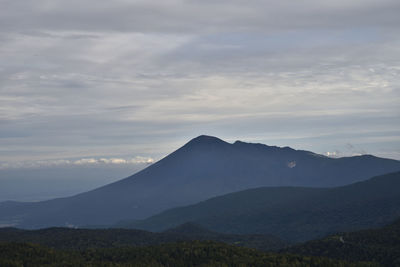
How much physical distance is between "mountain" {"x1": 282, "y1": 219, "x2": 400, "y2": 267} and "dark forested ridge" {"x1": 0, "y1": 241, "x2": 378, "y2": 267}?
11.3 meters

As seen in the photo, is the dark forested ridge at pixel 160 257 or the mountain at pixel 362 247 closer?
the dark forested ridge at pixel 160 257

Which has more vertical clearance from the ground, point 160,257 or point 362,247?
point 160,257

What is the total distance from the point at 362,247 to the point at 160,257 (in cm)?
5942

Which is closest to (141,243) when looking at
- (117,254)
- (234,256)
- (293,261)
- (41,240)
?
(41,240)

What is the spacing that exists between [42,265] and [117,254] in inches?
1002

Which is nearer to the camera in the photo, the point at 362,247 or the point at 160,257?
the point at 160,257

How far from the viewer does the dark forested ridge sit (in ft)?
396

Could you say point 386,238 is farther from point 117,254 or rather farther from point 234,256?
point 117,254

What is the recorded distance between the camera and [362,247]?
5669 inches

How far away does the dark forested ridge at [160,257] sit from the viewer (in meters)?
121

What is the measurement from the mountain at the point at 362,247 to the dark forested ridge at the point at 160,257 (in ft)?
37.2

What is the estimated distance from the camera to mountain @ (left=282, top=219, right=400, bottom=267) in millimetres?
133500

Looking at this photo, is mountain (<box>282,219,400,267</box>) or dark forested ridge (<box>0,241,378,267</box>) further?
mountain (<box>282,219,400,267</box>)

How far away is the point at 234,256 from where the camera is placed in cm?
12850
